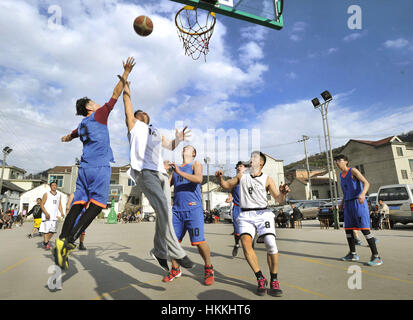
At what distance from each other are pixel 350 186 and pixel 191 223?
3.53 meters

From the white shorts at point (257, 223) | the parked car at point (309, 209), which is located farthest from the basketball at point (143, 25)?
the parked car at point (309, 209)

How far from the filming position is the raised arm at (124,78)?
3.36m

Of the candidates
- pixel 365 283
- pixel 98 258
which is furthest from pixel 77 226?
pixel 365 283

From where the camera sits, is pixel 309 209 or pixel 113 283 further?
pixel 309 209

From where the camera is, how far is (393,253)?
5.75 meters

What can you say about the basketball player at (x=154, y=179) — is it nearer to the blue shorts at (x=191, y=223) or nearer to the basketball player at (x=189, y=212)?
the basketball player at (x=189, y=212)

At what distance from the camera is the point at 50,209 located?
8.62 metres

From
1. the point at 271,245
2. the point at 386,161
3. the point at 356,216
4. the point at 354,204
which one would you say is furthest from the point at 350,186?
the point at 386,161

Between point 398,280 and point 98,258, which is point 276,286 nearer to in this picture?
point 398,280

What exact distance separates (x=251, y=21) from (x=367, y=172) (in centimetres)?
3870

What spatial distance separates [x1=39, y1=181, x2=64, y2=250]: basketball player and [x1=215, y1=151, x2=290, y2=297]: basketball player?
6.68m

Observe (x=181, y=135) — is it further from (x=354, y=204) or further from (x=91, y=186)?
(x=354, y=204)

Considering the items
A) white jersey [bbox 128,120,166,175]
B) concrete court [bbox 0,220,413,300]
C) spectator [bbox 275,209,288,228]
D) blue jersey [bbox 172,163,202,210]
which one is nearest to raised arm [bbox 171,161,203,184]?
blue jersey [bbox 172,163,202,210]
